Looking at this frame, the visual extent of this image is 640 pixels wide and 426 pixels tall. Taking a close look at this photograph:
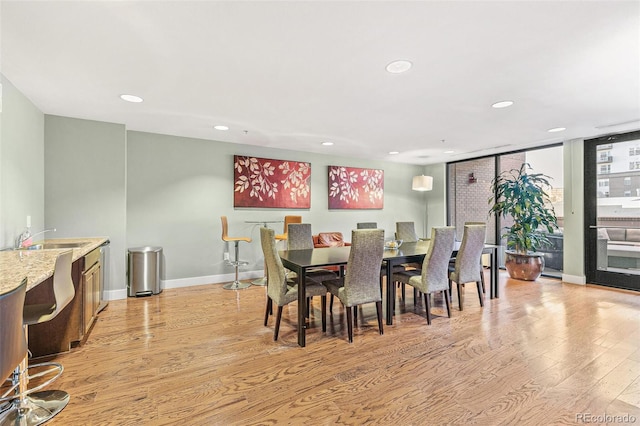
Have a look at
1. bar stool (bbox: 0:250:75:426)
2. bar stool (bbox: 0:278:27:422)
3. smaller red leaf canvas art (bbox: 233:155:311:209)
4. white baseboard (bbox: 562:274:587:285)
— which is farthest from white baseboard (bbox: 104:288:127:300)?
white baseboard (bbox: 562:274:587:285)

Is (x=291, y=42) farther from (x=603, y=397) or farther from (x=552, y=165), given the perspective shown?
(x=552, y=165)

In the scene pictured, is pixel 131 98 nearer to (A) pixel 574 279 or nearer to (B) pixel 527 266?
(B) pixel 527 266

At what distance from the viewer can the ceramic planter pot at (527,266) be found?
5430 mm

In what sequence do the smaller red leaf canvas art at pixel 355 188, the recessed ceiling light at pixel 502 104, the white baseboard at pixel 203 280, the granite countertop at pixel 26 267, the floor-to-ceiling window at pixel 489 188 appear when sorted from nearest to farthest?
1. the granite countertop at pixel 26 267
2. the recessed ceiling light at pixel 502 104
3. the white baseboard at pixel 203 280
4. the floor-to-ceiling window at pixel 489 188
5. the smaller red leaf canvas art at pixel 355 188

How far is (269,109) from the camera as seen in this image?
3629 millimetres

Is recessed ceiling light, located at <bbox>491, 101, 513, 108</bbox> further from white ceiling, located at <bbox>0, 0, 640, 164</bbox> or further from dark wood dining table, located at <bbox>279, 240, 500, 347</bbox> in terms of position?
dark wood dining table, located at <bbox>279, 240, 500, 347</bbox>

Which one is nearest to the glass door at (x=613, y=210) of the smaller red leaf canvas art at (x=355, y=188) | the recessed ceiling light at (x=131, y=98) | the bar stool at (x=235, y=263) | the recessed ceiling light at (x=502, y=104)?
the recessed ceiling light at (x=502, y=104)

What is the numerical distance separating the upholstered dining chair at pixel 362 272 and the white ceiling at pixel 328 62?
1.45 meters

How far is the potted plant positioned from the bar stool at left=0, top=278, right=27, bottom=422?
6427mm

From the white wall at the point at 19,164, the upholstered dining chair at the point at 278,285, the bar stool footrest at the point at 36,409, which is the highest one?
the white wall at the point at 19,164

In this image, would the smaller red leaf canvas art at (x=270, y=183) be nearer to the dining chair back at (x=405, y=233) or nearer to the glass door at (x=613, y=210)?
the dining chair back at (x=405, y=233)

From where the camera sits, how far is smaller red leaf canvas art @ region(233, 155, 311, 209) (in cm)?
541

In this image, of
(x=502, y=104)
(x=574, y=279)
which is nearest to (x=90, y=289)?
(x=502, y=104)

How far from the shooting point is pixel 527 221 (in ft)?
18.0
